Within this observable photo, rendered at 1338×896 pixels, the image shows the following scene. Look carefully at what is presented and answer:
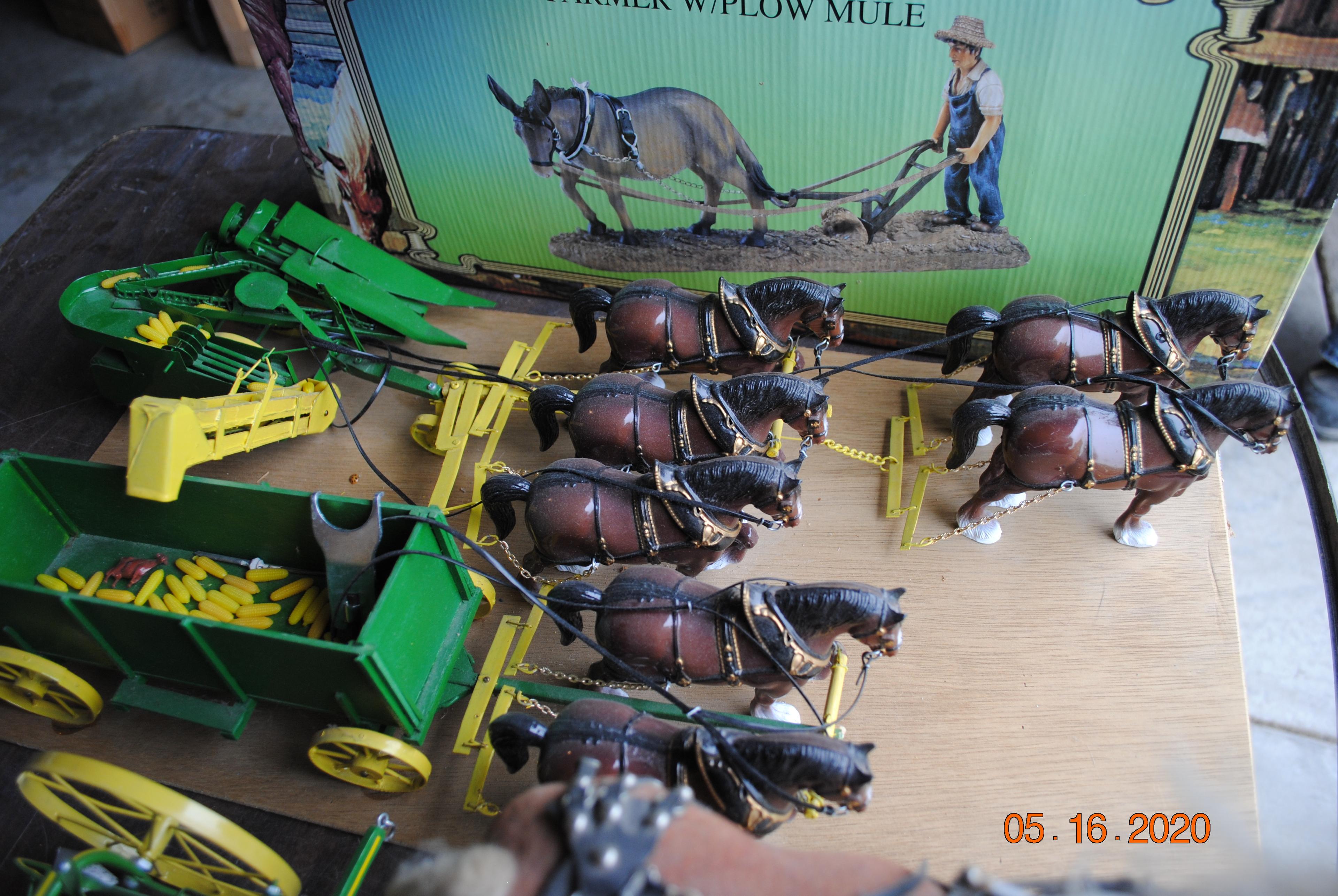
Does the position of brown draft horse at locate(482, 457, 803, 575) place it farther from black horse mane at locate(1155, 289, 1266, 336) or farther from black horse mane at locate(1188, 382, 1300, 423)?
black horse mane at locate(1155, 289, 1266, 336)

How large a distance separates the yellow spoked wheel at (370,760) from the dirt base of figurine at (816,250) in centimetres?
311

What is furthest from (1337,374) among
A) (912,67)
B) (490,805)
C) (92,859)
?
(92,859)

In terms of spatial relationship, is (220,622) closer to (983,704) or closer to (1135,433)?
(983,704)

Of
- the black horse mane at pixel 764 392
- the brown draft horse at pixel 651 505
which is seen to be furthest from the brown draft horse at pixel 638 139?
the brown draft horse at pixel 651 505

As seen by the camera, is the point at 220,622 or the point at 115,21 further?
the point at 115,21

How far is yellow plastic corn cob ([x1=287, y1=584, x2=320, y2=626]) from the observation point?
383 cm

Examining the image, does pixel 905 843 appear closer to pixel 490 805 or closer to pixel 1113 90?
pixel 490 805

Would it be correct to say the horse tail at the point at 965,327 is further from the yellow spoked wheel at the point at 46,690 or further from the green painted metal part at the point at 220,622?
the yellow spoked wheel at the point at 46,690

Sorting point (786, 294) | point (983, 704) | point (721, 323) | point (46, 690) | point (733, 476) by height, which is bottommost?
point (983, 704)

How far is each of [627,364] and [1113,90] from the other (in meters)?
2.63

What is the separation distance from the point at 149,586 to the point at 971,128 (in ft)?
14.4

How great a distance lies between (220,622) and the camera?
3.23 meters

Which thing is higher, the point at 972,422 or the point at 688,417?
the point at 688,417

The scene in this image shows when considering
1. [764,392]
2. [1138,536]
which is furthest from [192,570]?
[1138,536]
